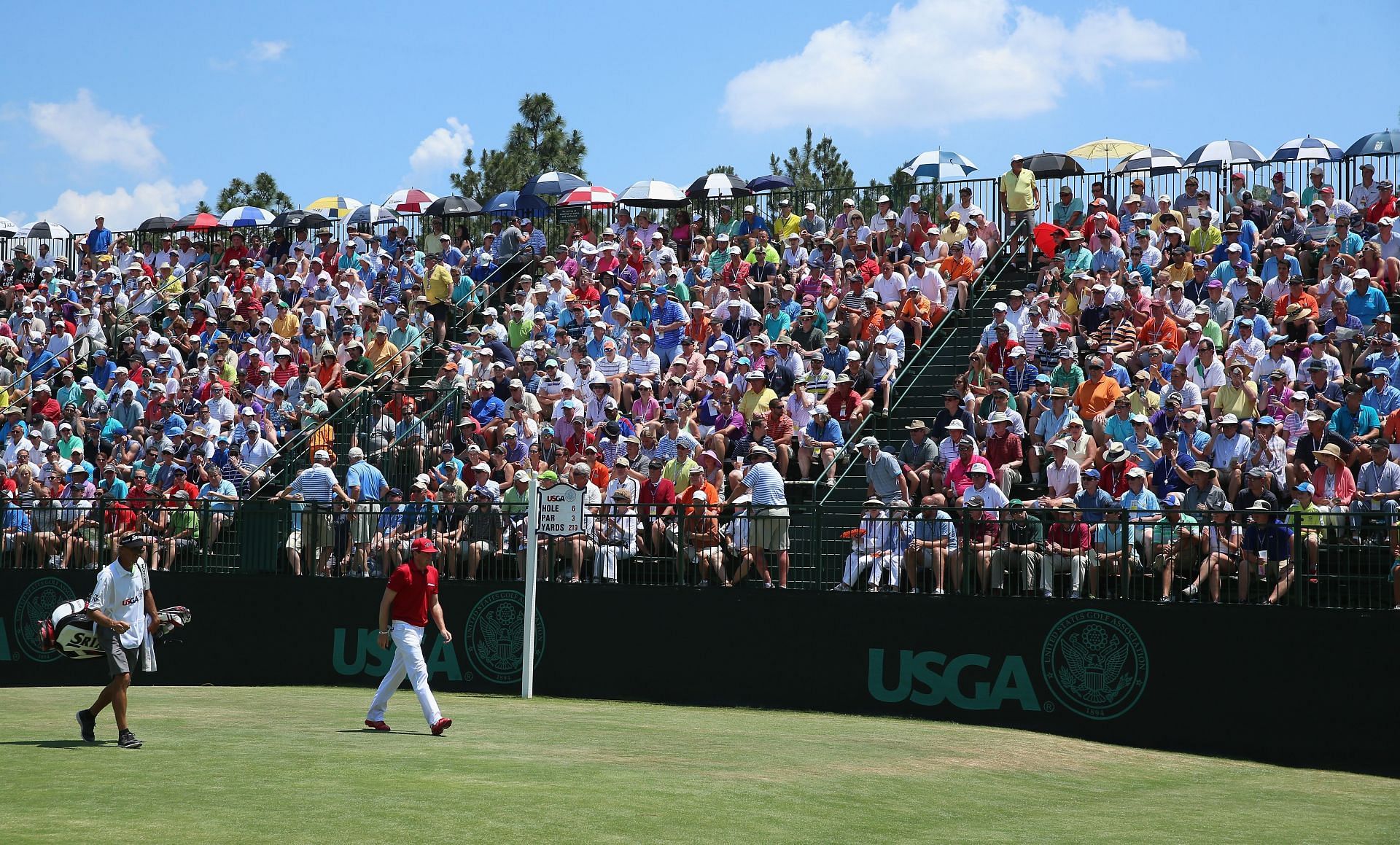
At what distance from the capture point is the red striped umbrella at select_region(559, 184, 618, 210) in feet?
97.7

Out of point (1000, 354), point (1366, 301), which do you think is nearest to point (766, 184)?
point (1000, 354)

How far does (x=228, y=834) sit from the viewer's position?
9.13 m

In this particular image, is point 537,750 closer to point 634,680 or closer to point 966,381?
point 634,680

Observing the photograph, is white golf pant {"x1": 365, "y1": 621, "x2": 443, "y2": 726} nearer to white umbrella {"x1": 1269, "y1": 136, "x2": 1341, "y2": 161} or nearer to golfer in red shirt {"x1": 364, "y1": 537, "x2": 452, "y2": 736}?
golfer in red shirt {"x1": 364, "y1": 537, "x2": 452, "y2": 736}

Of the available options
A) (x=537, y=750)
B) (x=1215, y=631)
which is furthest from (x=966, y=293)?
(x=537, y=750)

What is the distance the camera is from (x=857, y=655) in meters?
17.4

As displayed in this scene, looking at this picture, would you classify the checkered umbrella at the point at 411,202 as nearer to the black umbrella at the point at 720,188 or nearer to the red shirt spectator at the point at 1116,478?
the black umbrella at the point at 720,188

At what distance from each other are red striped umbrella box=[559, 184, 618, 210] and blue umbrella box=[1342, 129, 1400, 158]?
496 inches

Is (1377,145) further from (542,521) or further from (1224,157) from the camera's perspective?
(542,521)

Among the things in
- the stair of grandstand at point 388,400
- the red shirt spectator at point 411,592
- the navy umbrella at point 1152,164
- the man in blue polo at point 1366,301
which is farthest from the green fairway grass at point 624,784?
the navy umbrella at point 1152,164

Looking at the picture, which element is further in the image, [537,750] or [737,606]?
[737,606]

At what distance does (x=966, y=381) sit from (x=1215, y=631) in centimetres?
540

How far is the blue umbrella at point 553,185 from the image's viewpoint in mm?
30453

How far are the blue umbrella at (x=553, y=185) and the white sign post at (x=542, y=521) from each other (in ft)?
42.3
